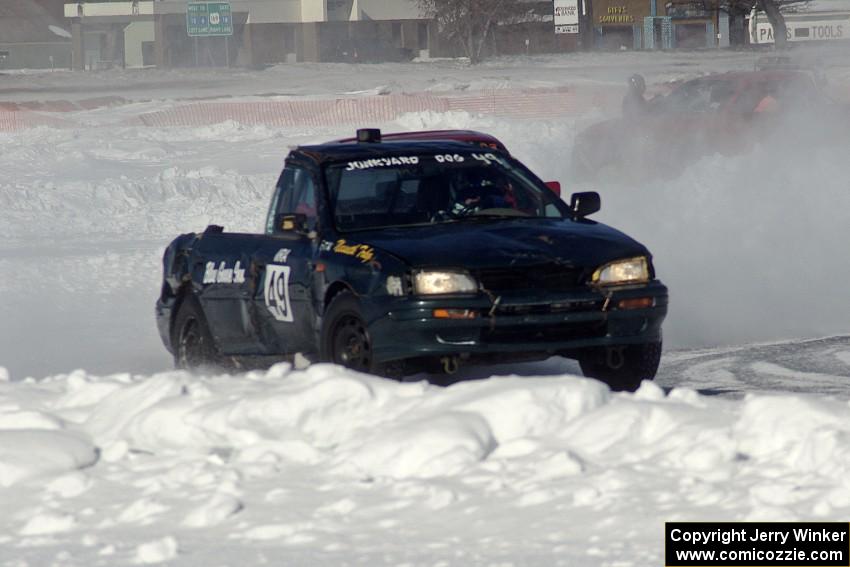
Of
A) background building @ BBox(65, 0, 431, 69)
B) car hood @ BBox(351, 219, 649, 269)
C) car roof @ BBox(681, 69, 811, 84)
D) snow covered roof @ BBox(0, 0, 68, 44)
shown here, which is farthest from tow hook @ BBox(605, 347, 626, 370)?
snow covered roof @ BBox(0, 0, 68, 44)

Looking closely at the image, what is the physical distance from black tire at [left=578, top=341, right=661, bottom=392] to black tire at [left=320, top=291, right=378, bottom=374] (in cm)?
106

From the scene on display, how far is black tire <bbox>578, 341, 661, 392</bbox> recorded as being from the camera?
7750 millimetres

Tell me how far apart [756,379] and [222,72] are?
150ft

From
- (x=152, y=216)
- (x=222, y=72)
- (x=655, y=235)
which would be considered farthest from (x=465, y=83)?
(x=655, y=235)

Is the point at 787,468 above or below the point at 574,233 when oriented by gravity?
below

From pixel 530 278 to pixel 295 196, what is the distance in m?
1.86

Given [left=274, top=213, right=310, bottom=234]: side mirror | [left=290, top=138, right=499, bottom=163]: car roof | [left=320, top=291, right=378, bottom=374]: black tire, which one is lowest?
[left=320, top=291, right=378, bottom=374]: black tire

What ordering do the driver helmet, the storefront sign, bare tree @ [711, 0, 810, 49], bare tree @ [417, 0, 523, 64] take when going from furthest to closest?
the storefront sign < bare tree @ [417, 0, 523, 64] < bare tree @ [711, 0, 810, 49] < the driver helmet

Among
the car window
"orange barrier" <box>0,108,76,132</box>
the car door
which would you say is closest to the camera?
the car door

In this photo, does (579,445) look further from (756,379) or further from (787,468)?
(756,379)

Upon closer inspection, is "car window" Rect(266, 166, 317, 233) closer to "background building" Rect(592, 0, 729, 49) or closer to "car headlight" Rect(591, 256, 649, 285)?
"car headlight" Rect(591, 256, 649, 285)

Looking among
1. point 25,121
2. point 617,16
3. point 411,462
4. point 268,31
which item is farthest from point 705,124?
point 268,31

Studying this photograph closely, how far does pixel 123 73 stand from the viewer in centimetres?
5312

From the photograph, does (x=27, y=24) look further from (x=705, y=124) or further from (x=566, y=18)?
(x=705, y=124)
